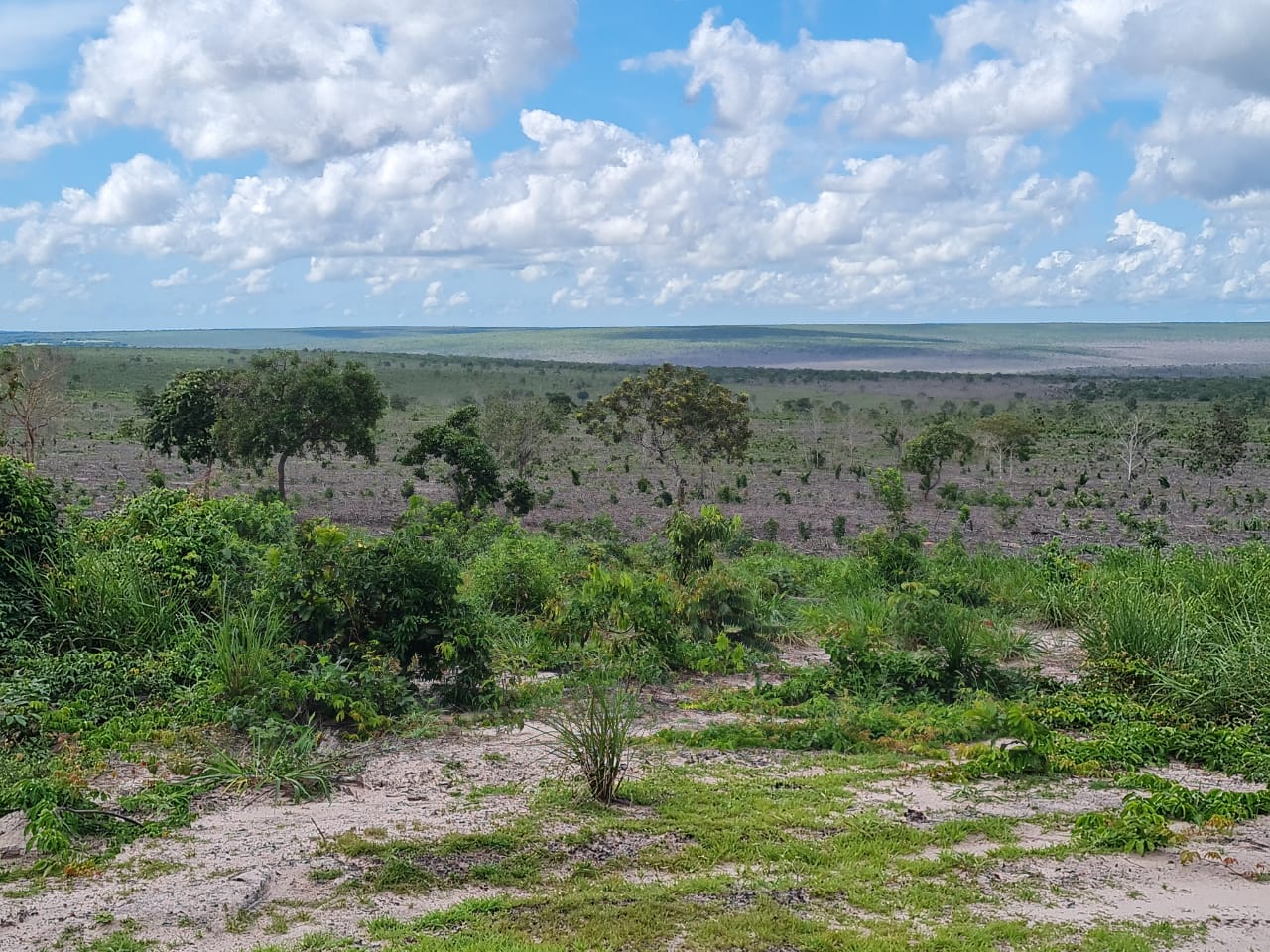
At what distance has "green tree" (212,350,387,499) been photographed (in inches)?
955

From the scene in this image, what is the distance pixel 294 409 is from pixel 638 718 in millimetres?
17815

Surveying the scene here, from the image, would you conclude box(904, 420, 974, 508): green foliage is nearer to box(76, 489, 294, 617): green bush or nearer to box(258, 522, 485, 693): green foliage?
box(76, 489, 294, 617): green bush

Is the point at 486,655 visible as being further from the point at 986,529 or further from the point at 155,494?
the point at 986,529

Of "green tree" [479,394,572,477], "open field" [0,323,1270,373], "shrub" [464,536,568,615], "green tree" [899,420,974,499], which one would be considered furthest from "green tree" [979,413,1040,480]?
"open field" [0,323,1270,373]

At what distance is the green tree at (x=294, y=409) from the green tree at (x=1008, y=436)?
73.3ft

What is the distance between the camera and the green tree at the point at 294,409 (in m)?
24.2

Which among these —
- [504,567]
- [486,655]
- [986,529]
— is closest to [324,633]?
[486,655]

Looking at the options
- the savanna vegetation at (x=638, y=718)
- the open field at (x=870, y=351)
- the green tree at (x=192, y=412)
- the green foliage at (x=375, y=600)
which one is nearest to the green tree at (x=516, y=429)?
the green tree at (x=192, y=412)

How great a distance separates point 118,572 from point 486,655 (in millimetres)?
3635

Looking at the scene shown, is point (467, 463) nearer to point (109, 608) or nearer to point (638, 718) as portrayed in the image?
point (109, 608)

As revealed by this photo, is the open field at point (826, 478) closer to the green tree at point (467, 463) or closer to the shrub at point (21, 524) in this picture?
the green tree at point (467, 463)

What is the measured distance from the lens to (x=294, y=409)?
24328 mm

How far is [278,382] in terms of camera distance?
80.5ft

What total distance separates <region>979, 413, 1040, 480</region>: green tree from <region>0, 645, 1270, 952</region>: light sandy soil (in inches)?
1280
